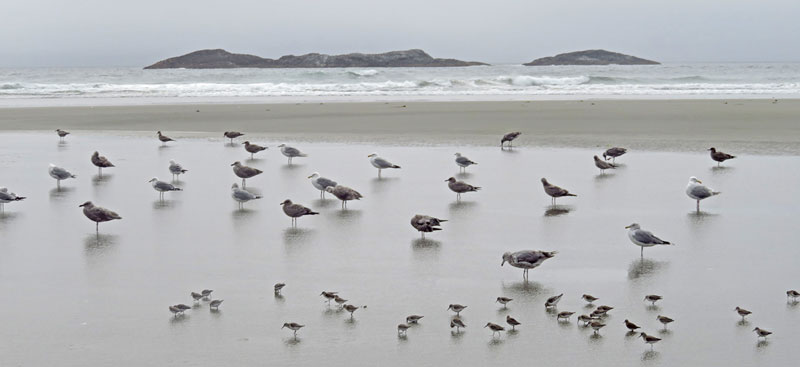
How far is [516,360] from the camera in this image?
5770 millimetres

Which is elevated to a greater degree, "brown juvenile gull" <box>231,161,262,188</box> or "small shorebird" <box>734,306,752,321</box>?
"brown juvenile gull" <box>231,161,262,188</box>

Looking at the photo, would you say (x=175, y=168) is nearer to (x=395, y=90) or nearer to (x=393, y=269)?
(x=393, y=269)

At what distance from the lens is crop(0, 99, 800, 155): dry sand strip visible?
65.0ft

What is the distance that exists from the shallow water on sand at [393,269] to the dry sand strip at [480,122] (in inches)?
207

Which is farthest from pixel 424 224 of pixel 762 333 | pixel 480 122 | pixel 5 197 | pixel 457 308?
pixel 480 122

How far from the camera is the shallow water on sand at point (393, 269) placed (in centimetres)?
600

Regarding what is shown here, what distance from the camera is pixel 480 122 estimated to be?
2525 cm

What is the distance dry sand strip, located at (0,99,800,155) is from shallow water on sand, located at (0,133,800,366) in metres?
5.27

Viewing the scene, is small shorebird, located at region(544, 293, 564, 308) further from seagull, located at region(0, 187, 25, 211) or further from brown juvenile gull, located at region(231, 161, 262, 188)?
brown juvenile gull, located at region(231, 161, 262, 188)

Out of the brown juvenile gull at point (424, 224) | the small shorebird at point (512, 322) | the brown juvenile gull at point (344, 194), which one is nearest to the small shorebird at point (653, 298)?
the small shorebird at point (512, 322)

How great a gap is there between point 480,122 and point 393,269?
57.1ft

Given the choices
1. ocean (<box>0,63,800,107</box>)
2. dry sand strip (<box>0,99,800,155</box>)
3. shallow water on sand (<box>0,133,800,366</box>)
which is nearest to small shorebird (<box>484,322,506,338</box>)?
shallow water on sand (<box>0,133,800,366</box>)

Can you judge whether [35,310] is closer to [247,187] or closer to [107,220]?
[107,220]

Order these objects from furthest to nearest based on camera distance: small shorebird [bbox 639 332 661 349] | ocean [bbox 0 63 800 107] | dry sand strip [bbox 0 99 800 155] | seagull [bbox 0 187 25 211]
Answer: ocean [bbox 0 63 800 107] < dry sand strip [bbox 0 99 800 155] < seagull [bbox 0 187 25 211] < small shorebird [bbox 639 332 661 349]
